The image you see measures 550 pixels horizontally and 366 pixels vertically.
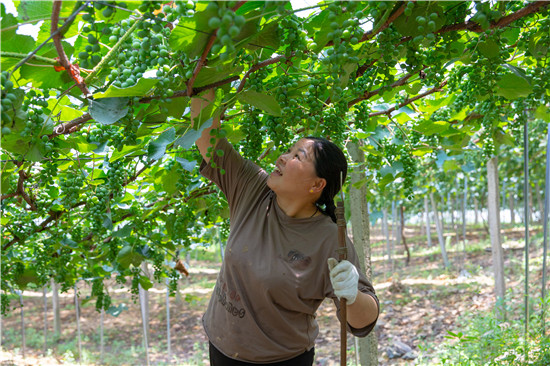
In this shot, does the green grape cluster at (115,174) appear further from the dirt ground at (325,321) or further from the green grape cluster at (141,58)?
the dirt ground at (325,321)

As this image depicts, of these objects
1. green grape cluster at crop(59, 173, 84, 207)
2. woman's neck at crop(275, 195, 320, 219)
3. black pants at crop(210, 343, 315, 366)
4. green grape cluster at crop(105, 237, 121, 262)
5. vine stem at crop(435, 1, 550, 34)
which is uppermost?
vine stem at crop(435, 1, 550, 34)

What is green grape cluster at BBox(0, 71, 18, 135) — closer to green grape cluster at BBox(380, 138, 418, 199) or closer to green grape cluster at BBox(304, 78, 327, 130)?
green grape cluster at BBox(304, 78, 327, 130)

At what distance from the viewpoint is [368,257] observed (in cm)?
321

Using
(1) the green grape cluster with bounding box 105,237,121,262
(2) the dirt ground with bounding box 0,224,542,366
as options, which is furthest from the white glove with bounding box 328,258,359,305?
(2) the dirt ground with bounding box 0,224,542,366

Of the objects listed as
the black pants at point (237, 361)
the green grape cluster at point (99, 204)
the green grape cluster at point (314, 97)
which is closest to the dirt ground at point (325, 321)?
the black pants at point (237, 361)

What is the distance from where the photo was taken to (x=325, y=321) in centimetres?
873

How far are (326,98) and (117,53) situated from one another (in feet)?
Answer: 2.59

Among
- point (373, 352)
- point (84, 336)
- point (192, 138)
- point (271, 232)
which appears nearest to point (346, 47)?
point (192, 138)

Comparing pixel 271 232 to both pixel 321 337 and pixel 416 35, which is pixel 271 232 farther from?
pixel 321 337

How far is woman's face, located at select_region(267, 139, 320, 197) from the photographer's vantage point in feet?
5.74

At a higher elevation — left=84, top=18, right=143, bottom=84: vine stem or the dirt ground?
left=84, top=18, right=143, bottom=84: vine stem

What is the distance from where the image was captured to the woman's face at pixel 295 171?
1.75 m

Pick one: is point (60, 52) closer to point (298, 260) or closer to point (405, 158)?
point (298, 260)

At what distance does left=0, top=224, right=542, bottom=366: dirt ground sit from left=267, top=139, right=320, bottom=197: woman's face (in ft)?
15.9
